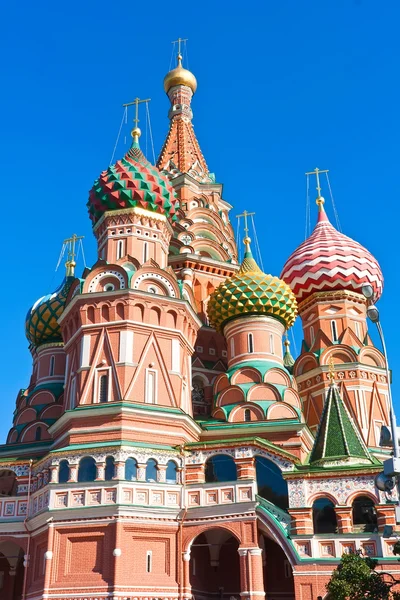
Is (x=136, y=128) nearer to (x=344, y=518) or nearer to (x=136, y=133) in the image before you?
(x=136, y=133)

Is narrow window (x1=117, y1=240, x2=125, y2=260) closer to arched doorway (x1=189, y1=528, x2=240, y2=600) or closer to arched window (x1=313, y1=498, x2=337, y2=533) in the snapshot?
arched doorway (x1=189, y1=528, x2=240, y2=600)

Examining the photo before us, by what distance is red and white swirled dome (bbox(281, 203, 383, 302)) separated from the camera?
2821cm

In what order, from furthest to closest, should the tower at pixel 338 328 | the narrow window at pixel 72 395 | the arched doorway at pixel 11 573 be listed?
the tower at pixel 338 328 → the arched doorway at pixel 11 573 → the narrow window at pixel 72 395

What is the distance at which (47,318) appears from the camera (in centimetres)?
2550

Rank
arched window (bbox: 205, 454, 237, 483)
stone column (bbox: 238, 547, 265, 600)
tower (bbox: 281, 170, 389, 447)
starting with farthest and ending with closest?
tower (bbox: 281, 170, 389, 447)
arched window (bbox: 205, 454, 237, 483)
stone column (bbox: 238, 547, 265, 600)

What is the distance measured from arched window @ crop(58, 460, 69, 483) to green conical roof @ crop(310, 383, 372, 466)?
6.17 metres

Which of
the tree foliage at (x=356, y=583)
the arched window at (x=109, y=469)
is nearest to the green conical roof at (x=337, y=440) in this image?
the arched window at (x=109, y=469)

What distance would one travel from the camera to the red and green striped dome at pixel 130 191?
22.5 metres

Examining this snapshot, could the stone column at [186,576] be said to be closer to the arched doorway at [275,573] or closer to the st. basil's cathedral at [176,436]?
the st. basil's cathedral at [176,436]

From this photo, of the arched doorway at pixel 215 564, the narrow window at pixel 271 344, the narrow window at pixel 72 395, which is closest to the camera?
the arched doorway at pixel 215 564

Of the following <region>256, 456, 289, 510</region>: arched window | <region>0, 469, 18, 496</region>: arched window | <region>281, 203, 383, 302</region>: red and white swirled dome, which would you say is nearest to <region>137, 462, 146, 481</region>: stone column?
<region>256, 456, 289, 510</region>: arched window

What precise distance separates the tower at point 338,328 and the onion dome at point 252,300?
133 inches

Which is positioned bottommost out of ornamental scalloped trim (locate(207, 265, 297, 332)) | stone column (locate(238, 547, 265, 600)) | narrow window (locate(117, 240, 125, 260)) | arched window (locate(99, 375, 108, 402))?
stone column (locate(238, 547, 265, 600))

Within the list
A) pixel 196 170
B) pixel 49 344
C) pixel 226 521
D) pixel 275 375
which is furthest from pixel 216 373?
pixel 196 170
